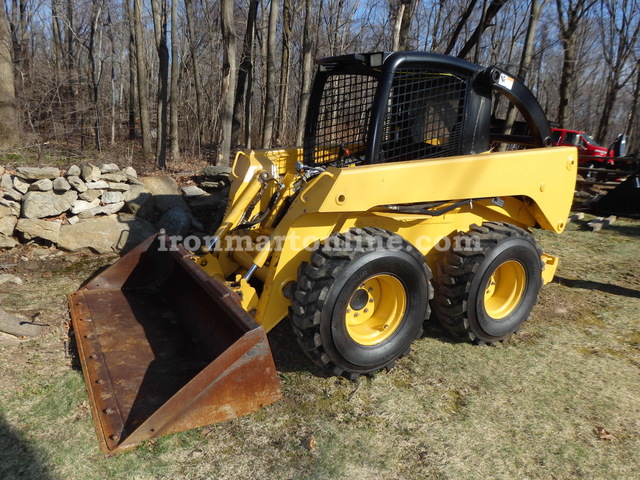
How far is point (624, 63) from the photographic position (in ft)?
77.8

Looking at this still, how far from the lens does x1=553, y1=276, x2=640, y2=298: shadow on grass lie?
516cm

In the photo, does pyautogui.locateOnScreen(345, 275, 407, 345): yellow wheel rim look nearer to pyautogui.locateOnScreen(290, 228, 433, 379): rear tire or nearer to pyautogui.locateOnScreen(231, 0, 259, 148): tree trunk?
pyautogui.locateOnScreen(290, 228, 433, 379): rear tire

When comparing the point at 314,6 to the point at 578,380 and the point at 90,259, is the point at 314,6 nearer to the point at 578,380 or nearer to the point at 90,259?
the point at 90,259

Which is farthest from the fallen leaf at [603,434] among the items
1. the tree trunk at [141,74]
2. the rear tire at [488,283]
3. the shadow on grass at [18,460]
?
the tree trunk at [141,74]

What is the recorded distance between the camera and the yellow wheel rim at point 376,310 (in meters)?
3.30

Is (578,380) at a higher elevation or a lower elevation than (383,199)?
lower

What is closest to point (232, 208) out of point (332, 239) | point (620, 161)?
point (332, 239)

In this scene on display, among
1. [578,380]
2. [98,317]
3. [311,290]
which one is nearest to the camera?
[311,290]

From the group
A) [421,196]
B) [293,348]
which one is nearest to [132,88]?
[293,348]

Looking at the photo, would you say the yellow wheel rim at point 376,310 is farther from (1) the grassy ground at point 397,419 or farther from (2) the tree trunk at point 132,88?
(2) the tree trunk at point 132,88

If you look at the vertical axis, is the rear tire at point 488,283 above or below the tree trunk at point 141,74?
below

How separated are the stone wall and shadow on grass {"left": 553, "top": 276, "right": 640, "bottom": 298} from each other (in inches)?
163

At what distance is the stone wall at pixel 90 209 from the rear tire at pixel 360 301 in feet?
10.9

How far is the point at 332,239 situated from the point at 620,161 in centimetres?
1166
